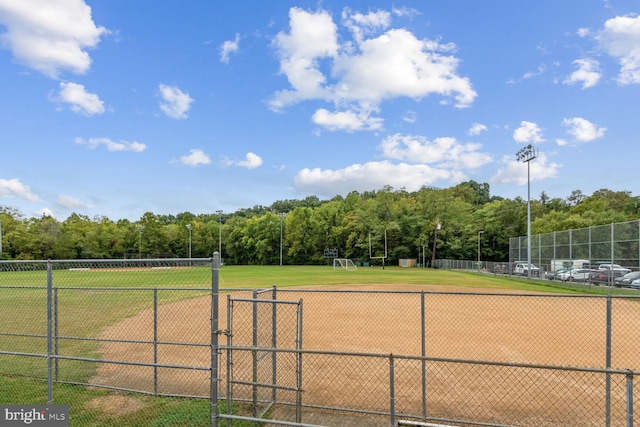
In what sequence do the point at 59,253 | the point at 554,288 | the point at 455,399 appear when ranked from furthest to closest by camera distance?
the point at 59,253 < the point at 554,288 < the point at 455,399

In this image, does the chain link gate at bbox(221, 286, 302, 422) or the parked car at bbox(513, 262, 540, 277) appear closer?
the chain link gate at bbox(221, 286, 302, 422)

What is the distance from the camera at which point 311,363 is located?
29.0 feet

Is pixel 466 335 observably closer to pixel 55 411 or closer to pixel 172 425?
pixel 172 425

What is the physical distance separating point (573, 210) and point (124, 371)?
270 ft

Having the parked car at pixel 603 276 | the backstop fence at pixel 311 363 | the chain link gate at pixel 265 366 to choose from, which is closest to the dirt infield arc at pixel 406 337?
the backstop fence at pixel 311 363

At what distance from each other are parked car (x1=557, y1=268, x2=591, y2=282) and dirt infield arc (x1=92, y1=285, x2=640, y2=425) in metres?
9.71

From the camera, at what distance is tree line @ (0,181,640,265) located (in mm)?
72688

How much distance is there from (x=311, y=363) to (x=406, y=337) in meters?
3.75

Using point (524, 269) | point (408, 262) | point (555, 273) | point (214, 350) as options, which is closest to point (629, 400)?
point (214, 350)

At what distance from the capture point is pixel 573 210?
7312 centimetres

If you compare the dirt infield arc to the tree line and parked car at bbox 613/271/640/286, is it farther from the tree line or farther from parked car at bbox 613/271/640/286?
the tree line

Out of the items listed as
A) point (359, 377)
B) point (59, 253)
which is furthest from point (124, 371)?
point (59, 253)

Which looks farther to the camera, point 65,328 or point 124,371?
point 65,328

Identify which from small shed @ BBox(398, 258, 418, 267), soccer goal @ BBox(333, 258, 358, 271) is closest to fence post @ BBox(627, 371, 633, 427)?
soccer goal @ BBox(333, 258, 358, 271)
